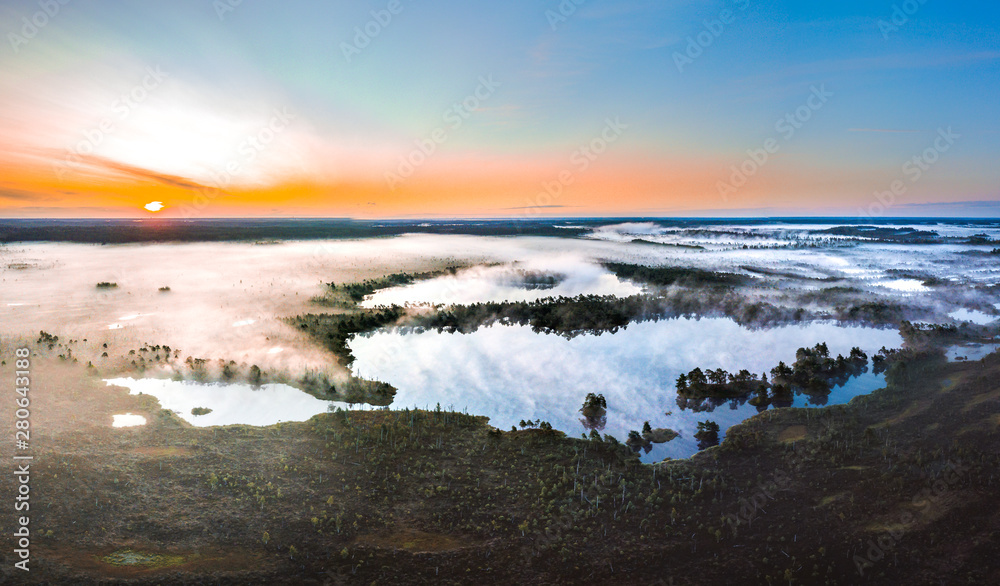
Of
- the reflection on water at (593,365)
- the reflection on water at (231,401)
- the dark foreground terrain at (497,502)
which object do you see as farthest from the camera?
the reflection on water at (593,365)

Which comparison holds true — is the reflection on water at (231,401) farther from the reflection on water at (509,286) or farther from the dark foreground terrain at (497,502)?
the reflection on water at (509,286)

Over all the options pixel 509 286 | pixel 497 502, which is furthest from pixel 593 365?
pixel 509 286

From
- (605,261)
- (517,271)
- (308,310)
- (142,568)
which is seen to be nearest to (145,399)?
(142,568)

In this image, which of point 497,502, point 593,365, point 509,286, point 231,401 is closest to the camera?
point 497,502

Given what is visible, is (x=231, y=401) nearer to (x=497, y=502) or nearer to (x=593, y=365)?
(x=497, y=502)

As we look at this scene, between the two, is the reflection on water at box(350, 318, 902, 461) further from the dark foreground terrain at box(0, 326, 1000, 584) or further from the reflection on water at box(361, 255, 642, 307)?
the reflection on water at box(361, 255, 642, 307)

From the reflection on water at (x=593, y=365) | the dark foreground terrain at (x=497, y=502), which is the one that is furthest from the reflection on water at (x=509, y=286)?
the dark foreground terrain at (x=497, y=502)
